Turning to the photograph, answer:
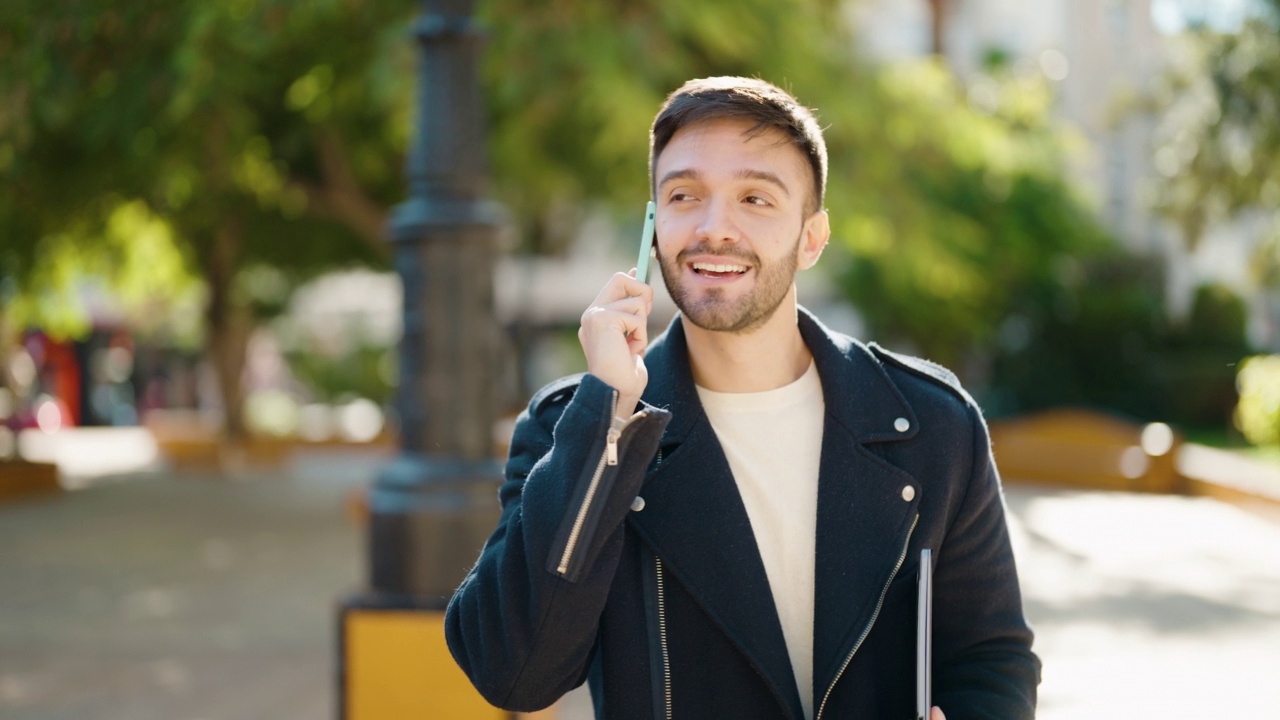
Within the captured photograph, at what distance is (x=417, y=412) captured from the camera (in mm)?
4805

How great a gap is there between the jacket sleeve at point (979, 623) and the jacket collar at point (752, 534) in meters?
0.12

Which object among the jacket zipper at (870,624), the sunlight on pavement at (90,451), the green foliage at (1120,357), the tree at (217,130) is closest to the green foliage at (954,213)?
the green foliage at (1120,357)

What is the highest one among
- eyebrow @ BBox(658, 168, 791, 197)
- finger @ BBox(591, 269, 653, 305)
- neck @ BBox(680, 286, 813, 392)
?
eyebrow @ BBox(658, 168, 791, 197)

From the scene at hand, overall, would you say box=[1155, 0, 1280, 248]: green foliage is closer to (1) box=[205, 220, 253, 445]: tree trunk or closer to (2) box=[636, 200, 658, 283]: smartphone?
(1) box=[205, 220, 253, 445]: tree trunk

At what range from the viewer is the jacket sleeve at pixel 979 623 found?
2.16m

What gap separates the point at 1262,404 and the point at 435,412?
1694 cm

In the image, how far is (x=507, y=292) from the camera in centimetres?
2709

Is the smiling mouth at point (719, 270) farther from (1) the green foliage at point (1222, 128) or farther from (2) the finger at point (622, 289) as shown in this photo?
(1) the green foliage at point (1222, 128)

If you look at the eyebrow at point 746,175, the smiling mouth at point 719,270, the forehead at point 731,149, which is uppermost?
the forehead at point 731,149

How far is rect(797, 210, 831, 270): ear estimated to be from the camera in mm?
2305

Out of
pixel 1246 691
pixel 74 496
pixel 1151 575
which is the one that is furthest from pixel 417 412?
pixel 74 496

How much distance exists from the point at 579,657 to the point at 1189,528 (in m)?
11.4

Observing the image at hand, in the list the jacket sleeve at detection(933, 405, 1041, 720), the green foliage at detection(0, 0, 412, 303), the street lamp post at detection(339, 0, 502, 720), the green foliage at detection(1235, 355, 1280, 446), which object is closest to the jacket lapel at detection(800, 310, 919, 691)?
the jacket sleeve at detection(933, 405, 1041, 720)

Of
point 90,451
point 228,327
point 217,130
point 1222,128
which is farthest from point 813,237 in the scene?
point 90,451
